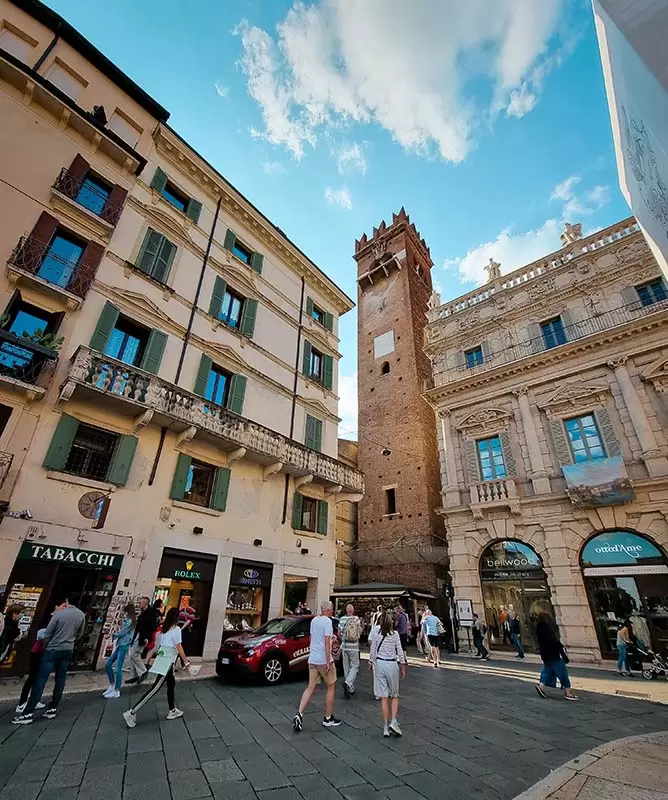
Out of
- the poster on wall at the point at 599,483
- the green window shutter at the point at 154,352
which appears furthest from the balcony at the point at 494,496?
the green window shutter at the point at 154,352

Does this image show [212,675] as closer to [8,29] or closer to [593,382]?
[593,382]

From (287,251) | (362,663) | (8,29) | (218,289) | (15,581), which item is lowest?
(362,663)

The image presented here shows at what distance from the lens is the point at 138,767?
4.34 metres

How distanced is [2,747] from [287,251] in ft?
61.1

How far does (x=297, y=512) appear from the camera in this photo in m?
15.6

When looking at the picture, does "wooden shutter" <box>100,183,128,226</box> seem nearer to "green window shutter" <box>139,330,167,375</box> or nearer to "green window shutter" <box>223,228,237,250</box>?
"green window shutter" <box>139,330,167,375</box>

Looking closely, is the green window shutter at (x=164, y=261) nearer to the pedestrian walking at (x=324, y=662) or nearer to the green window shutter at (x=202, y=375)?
the green window shutter at (x=202, y=375)

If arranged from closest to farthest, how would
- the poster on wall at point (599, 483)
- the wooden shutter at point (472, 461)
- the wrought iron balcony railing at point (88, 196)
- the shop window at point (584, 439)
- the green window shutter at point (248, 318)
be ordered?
the wrought iron balcony railing at point (88, 196) → the poster on wall at point (599, 483) → the shop window at point (584, 439) → the green window shutter at point (248, 318) → the wooden shutter at point (472, 461)

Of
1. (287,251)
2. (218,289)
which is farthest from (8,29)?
(287,251)

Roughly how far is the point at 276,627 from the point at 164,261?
1246 cm

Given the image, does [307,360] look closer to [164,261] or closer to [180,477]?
[164,261]

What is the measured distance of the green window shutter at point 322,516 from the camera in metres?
16.3

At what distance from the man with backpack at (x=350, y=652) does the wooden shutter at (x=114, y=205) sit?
534 inches

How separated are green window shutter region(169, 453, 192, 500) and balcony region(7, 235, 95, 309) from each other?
17.7 feet
